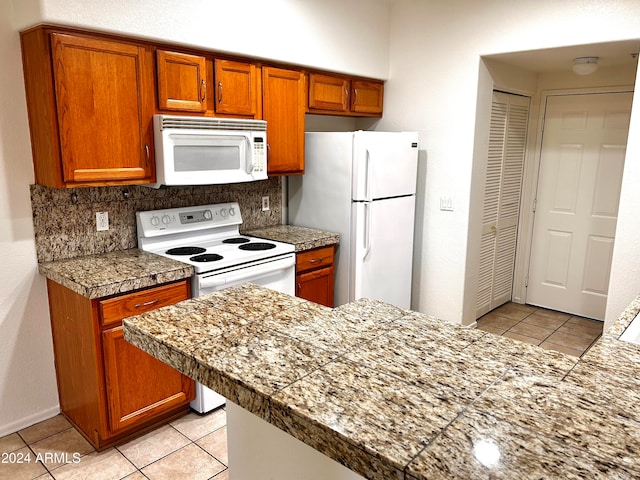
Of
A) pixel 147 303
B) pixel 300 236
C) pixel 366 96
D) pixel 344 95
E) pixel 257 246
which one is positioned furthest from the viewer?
pixel 366 96

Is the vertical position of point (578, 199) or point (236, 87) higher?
point (236, 87)

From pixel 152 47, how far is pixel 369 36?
6.05 ft

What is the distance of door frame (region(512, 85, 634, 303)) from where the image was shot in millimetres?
4383

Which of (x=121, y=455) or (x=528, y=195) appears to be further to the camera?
(x=528, y=195)

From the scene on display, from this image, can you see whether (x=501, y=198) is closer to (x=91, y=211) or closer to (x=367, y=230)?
(x=367, y=230)

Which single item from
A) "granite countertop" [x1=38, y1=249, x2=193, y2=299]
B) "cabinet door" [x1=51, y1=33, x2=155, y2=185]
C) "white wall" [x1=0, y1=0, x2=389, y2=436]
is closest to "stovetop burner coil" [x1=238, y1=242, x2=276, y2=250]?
"granite countertop" [x1=38, y1=249, x2=193, y2=299]

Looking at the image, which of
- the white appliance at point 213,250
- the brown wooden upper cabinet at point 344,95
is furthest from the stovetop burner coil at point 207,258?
the brown wooden upper cabinet at point 344,95

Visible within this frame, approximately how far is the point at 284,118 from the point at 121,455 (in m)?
2.25

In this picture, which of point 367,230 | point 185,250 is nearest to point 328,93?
point 367,230

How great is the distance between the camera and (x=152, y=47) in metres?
2.58

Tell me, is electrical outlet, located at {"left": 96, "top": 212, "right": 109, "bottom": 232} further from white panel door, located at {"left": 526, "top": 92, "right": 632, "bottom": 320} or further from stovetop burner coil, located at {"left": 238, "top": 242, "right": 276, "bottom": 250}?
white panel door, located at {"left": 526, "top": 92, "right": 632, "bottom": 320}

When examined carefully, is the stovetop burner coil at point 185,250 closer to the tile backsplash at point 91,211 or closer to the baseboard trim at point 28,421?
the tile backsplash at point 91,211

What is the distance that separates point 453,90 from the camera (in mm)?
3650

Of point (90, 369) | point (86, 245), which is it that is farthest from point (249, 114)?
point (90, 369)
